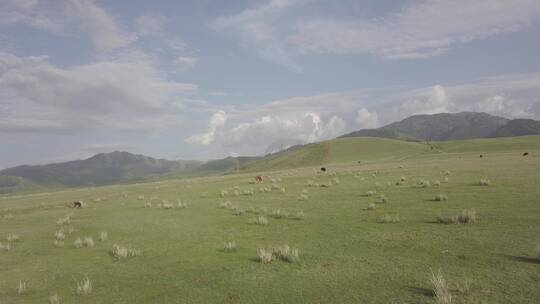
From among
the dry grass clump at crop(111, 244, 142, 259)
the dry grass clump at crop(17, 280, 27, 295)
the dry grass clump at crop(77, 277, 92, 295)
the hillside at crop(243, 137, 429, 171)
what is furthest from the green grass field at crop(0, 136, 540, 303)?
the hillside at crop(243, 137, 429, 171)

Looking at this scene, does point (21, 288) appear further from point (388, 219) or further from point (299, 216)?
point (388, 219)

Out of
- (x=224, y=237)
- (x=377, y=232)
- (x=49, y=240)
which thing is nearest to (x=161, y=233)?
(x=224, y=237)

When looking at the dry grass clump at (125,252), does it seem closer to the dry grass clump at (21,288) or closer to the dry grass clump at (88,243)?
the dry grass clump at (88,243)

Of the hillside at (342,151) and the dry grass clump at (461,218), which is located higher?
the hillside at (342,151)

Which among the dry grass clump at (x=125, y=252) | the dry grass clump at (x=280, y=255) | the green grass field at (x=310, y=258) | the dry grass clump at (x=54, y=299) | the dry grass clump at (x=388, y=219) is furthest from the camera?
the dry grass clump at (x=388, y=219)

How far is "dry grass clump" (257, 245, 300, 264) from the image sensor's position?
11.9 metres

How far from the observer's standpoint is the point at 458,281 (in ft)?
29.1

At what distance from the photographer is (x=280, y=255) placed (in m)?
12.4

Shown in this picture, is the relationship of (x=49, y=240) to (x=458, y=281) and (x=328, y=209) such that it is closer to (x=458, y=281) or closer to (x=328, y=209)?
(x=328, y=209)

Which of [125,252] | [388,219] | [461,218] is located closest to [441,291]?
[461,218]

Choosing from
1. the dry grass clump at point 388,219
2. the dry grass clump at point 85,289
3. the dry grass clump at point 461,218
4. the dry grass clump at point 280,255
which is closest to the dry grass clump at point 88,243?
the dry grass clump at point 85,289

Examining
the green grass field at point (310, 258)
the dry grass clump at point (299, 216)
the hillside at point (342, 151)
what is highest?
the hillside at point (342, 151)

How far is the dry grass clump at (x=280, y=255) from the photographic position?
11877 mm

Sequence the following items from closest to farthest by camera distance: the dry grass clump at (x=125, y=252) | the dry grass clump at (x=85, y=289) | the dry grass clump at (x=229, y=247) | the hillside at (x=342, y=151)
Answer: the dry grass clump at (x=85, y=289), the dry grass clump at (x=229, y=247), the dry grass clump at (x=125, y=252), the hillside at (x=342, y=151)
